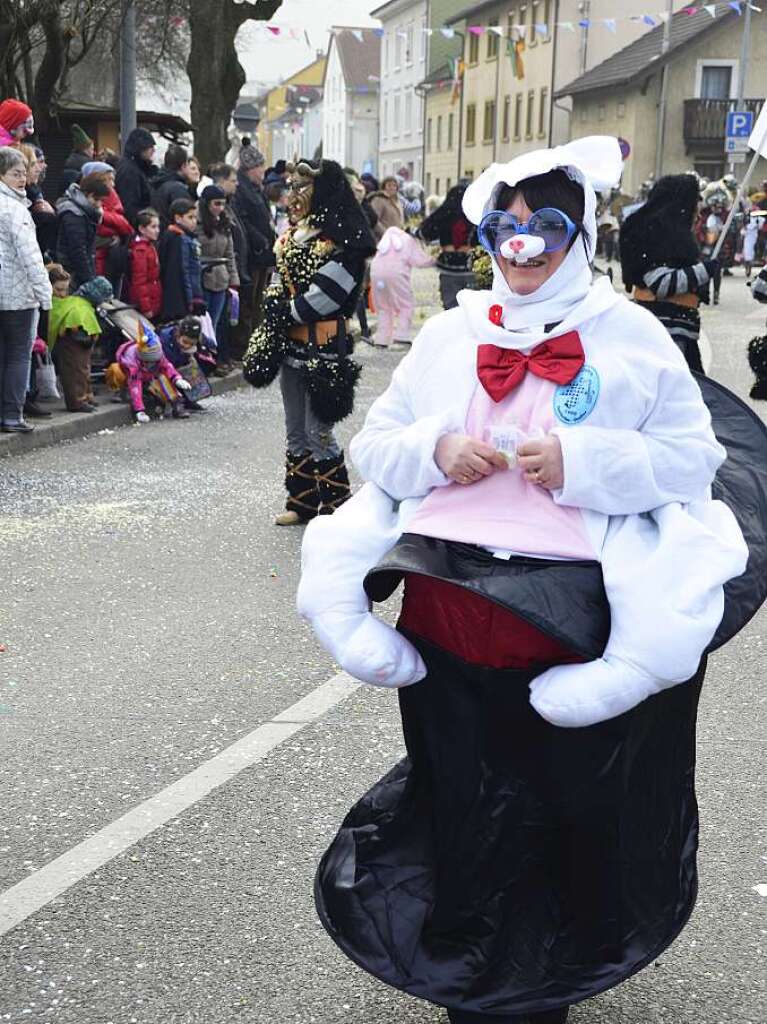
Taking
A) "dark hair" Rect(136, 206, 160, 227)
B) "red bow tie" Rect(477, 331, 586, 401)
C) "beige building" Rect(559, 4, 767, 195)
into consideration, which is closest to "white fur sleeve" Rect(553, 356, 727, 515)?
"red bow tie" Rect(477, 331, 586, 401)

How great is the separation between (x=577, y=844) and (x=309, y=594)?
0.73 m

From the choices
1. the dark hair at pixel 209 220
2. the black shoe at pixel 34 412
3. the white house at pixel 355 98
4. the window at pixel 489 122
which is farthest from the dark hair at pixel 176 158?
the white house at pixel 355 98

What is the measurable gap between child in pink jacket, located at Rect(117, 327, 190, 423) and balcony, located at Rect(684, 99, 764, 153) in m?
43.7

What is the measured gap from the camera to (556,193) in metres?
2.81

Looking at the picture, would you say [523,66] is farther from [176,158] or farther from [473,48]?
[176,158]

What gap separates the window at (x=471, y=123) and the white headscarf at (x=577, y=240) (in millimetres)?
70434

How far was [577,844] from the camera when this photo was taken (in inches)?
110

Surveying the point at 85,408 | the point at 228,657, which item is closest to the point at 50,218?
the point at 85,408

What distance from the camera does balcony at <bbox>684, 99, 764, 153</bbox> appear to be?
51938mm

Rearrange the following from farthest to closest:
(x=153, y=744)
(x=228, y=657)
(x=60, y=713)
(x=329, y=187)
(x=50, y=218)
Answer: (x=50, y=218)
(x=329, y=187)
(x=228, y=657)
(x=60, y=713)
(x=153, y=744)

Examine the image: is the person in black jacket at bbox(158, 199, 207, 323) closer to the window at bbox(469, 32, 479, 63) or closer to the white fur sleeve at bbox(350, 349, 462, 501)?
the white fur sleeve at bbox(350, 349, 462, 501)

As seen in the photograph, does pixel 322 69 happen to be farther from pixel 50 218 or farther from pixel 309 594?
pixel 309 594

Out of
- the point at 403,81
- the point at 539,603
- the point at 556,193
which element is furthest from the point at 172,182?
the point at 403,81

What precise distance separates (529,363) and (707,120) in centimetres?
Answer: 5268
